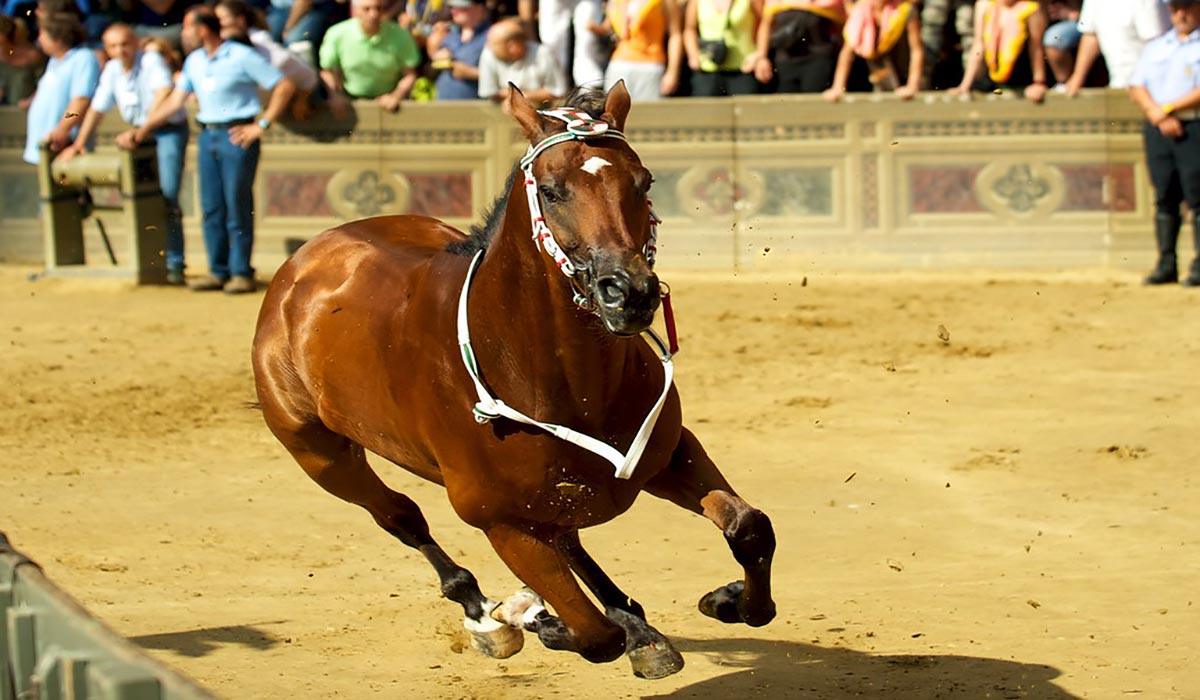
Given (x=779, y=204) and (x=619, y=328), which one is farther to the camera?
(x=779, y=204)

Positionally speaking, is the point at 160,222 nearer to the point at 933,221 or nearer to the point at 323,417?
the point at 933,221

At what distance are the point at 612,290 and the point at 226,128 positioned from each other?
9.97 meters

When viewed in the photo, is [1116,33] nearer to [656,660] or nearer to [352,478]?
[352,478]

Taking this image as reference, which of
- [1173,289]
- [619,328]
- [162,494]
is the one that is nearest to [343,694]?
[619,328]

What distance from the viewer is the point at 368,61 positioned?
584 inches

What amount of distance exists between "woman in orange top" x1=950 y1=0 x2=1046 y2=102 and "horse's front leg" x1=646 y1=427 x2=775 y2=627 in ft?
27.8

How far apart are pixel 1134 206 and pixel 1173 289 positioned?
114 cm

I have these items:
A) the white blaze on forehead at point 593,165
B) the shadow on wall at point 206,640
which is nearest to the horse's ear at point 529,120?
the white blaze on forehead at point 593,165

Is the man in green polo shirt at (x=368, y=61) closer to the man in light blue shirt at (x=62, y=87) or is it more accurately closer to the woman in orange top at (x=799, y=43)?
the man in light blue shirt at (x=62, y=87)

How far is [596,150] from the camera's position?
4.87 m


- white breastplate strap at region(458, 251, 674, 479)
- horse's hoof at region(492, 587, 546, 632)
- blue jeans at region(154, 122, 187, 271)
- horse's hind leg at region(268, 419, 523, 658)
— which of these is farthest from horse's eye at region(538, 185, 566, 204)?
blue jeans at region(154, 122, 187, 271)

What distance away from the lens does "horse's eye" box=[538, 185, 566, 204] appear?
485 centimetres

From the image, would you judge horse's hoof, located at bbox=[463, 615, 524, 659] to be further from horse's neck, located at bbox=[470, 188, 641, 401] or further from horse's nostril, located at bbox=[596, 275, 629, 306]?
horse's nostril, located at bbox=[596, 275, 629, 306]

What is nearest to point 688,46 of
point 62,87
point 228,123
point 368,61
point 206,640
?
point 368,61
